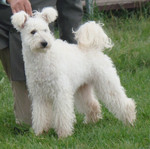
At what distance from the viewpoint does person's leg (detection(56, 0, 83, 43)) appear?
5426mm

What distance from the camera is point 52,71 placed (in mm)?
4668

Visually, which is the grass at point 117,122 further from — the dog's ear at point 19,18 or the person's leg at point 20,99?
the dog's ear at point 19,18

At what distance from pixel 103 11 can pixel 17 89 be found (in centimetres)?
445

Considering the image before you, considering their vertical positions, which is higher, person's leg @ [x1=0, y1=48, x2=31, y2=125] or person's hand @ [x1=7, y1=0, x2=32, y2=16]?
person's hand @ [x1=7, y1=0, x2=32, y2=16]

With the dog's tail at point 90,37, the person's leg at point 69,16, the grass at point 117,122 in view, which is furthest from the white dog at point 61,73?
the person's leg at point 69,16

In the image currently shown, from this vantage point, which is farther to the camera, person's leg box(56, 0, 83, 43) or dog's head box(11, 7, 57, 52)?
person's leg box(56, 0, 83, 43)

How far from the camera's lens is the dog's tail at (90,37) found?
4.94 m

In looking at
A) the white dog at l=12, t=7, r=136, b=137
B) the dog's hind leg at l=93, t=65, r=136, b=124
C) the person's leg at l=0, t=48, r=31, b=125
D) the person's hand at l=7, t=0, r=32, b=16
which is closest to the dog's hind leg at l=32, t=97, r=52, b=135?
the white dog at l=12, t=7, r=136, b=137

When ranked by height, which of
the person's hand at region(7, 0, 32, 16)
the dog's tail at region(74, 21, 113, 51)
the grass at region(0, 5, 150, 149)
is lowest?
the grass at region(0, 5, 150, 149)

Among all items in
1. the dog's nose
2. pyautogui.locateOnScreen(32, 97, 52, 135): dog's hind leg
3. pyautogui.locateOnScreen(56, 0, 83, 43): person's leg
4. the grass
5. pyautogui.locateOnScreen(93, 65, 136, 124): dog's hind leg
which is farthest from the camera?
pyautogui.locateOnScreen(56, 0, 83, 43): person's leg

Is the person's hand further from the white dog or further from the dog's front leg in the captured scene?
the dog's front leg

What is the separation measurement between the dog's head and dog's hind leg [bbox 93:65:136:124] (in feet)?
2.55

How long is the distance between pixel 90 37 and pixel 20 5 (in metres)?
0.79

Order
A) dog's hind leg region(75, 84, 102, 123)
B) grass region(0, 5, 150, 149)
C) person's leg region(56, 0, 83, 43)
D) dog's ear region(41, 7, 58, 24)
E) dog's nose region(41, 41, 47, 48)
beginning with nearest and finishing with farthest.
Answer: dog's nose region(41, 41, 47, 48) < grass region(0, 5, 150, 149) < dog's ear region(41, 7, 58, 24) < dog's hind leg region(75, 84, 102, 123) < person's leg region(56, 0, 83, 43)
